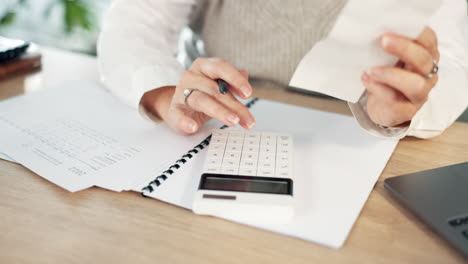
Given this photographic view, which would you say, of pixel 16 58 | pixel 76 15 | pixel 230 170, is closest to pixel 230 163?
pixel 230 170

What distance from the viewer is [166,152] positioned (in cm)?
60

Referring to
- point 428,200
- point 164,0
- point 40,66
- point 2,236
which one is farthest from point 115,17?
point 428,200

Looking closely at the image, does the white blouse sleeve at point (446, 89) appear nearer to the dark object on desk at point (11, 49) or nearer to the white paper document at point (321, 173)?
the white paper document at point (321, 173)

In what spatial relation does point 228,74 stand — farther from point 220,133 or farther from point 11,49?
point 11,49

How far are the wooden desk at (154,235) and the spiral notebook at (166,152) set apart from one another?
0.01m

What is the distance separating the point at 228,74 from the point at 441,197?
326 millimetres

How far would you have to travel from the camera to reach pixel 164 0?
892 millimetres

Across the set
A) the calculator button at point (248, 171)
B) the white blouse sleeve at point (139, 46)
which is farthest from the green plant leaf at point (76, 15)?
the calculator button at point (248, 171)

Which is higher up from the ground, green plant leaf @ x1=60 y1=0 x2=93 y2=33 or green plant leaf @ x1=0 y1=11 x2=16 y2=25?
green plant leaf @ x1=60 y1=0 x2=93 y2=33

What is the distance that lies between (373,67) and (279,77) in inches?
17.4

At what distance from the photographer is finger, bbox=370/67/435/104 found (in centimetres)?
50

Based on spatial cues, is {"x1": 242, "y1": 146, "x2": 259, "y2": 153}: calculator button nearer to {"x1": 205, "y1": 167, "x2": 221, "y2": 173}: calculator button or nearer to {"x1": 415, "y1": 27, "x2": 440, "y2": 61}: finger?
{"x1": 205, "y1": 167, "x2": 221, "y2": 173}: calculator button

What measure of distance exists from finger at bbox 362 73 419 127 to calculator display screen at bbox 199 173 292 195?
0.54 feet

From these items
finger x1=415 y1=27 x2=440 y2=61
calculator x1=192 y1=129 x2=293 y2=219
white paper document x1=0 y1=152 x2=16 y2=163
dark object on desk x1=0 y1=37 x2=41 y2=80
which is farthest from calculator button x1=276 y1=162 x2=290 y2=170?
dark object on desk x1=0 y1=37 x2=41 y2=80
